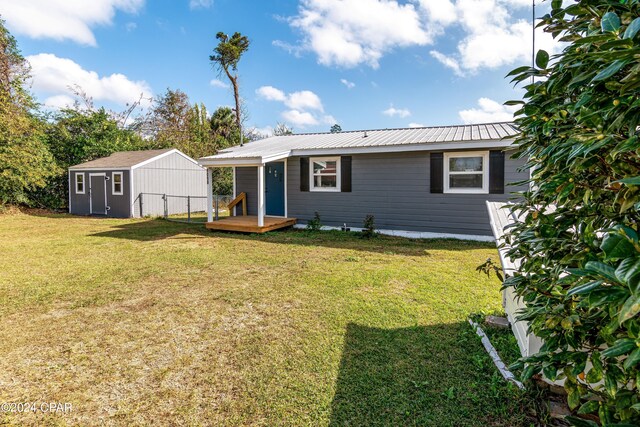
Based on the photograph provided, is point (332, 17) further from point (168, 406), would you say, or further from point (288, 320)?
point (168, 406)

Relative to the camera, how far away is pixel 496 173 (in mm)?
7977

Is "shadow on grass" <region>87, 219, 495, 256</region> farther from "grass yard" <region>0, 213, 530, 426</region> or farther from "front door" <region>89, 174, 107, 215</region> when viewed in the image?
"front door" <region>89, 174, 107, 215</region>

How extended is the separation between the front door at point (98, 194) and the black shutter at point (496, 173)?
49.3 ft

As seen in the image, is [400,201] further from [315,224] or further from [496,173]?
[315,224]

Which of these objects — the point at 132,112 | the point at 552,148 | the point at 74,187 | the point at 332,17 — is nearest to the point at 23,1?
the point at 74,187

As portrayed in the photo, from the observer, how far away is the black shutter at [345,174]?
9500 millimetres

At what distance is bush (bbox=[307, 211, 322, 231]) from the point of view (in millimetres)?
9783

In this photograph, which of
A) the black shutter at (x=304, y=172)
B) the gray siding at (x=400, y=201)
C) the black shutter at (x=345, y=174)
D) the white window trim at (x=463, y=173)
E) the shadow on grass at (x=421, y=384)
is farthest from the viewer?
the black shutter at (x=304, y=172)

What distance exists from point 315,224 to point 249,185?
9.78 ft

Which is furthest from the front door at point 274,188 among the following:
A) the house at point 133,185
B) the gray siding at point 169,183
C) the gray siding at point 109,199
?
the gray siding at point 109,199

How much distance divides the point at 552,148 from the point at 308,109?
1408 inches

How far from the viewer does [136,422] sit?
217 cm

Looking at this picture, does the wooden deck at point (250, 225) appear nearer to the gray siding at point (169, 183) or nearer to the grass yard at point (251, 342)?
the grass yard at point (251, 342)

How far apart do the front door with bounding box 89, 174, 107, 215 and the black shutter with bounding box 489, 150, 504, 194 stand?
15.0 m
